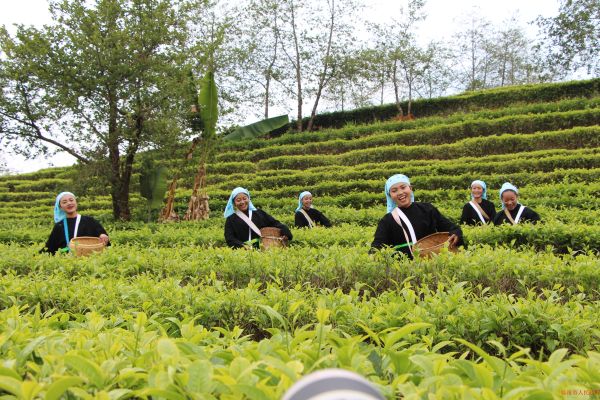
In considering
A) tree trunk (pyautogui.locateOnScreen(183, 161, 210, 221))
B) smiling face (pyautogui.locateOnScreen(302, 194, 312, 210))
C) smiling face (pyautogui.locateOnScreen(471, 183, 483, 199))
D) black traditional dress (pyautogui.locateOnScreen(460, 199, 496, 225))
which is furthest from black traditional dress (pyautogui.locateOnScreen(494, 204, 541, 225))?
tree trunk (pyautogui.locateOnScreen(183, 161, 210, 221))

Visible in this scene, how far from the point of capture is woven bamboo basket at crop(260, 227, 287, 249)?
6.19 meters

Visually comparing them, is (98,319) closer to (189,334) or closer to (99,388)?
(189,334)

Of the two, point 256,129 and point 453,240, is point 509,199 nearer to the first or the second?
point 453,240

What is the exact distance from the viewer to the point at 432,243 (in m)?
4.37

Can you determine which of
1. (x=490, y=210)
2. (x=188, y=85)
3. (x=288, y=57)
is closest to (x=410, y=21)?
(x=288, y=57)

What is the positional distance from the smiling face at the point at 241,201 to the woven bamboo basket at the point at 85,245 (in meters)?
1.79

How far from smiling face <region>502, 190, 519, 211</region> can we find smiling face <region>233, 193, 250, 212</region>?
3.74 metres

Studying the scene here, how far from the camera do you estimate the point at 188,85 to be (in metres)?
12.8

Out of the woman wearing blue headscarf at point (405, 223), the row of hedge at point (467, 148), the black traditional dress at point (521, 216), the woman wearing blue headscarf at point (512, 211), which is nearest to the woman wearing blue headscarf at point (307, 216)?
the black traditional dress at point (521, 216)

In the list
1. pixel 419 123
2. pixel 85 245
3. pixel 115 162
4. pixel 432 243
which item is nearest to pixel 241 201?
pixel 85 245

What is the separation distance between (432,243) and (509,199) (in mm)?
3145

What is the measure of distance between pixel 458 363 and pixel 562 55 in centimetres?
2593

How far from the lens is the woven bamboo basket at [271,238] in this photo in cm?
619

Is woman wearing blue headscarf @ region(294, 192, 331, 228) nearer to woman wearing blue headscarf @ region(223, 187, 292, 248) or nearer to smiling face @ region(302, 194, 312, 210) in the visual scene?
smiling face @ region(302, 194, 312, 210)
